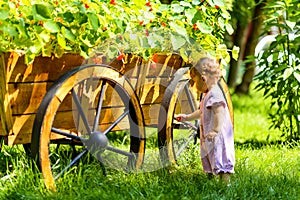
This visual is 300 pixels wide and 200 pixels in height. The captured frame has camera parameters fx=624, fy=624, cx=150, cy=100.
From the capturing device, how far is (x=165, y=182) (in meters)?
3.26

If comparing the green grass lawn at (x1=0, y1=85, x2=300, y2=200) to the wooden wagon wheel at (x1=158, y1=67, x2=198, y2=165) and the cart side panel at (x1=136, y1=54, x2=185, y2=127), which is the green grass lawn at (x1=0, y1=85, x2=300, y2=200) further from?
the cart side panel at (x1=136, y1=54, x2=185, y2=127)

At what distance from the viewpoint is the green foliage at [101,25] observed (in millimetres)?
2879

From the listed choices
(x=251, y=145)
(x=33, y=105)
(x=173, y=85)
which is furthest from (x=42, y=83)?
(x=251, y=145)

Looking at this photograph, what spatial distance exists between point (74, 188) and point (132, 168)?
A: 54 cm

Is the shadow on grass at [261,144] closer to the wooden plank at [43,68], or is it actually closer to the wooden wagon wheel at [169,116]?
the wooden wagon wheel at [169,116]

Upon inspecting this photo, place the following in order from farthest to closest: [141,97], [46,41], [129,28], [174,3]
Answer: [174,3] → [141,97] → [129,28] → [46,41]

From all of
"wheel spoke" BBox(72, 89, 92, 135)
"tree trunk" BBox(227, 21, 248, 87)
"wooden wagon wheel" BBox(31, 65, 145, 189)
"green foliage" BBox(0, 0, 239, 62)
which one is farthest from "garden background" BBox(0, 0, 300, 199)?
"tree trunk" BBox(227, 21, 248, 87)

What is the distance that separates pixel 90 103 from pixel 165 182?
57 centimetres

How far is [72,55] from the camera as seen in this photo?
317 centimetres

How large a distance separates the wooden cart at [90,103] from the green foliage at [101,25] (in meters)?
0.09

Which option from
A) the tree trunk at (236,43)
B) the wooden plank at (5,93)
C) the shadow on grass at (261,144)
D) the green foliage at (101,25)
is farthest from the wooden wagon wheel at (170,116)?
the tree trunk at (236,43)

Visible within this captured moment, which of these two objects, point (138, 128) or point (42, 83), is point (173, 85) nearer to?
point (138, 128)

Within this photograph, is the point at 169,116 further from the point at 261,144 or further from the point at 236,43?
the point at 236,43

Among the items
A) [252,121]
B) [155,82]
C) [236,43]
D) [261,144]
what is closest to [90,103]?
[155,82]
